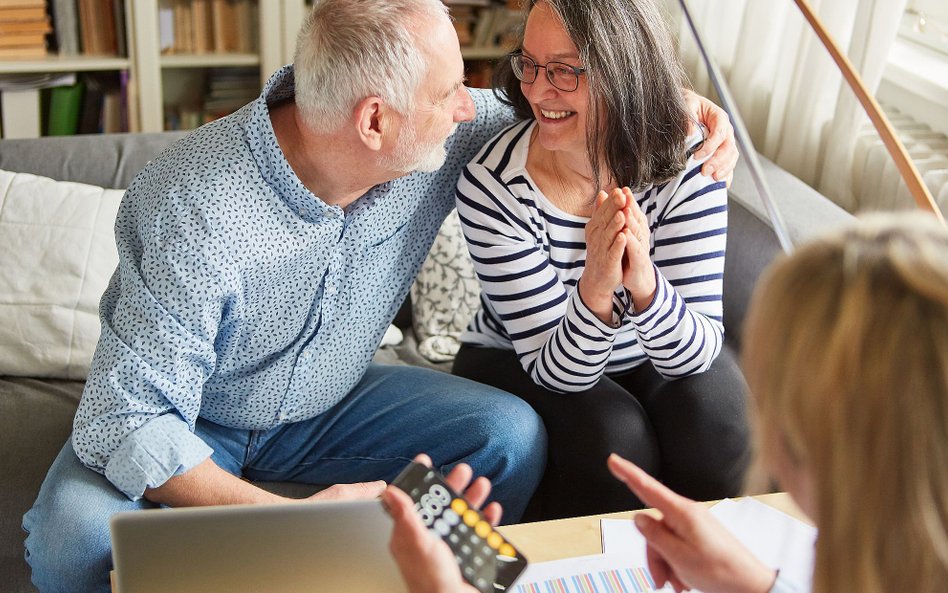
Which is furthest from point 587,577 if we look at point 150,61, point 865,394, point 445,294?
point 150,61

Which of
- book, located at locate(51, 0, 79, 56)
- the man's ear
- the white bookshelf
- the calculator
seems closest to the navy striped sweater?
the man's ear

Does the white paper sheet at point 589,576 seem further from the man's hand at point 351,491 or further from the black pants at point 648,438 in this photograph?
the black pants at point 648,438

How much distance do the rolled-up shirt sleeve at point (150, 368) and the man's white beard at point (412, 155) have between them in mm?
297

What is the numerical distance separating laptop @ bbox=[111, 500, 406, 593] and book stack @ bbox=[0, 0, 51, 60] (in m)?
2.33

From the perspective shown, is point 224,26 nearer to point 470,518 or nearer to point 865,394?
point 470,518

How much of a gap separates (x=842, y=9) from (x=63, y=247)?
161cm

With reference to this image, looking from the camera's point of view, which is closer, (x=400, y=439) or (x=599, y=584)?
(x=599, y=584)

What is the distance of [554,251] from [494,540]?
71 centimetres

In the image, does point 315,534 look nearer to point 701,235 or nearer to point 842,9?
point 701,235

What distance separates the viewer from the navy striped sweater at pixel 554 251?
154 cm

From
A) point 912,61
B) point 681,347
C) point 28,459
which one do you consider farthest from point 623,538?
point 912,61

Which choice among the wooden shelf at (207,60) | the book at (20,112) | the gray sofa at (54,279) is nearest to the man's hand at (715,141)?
the gray sofa at (54,279)

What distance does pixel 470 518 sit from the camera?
3.13 ft

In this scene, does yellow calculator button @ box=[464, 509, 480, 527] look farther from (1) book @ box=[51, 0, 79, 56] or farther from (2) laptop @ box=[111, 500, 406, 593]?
(1) book @ box=[51, 0, 79, 56]
